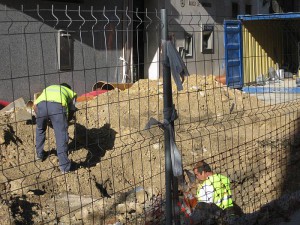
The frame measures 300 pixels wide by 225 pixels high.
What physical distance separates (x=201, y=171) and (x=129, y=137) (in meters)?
2.90

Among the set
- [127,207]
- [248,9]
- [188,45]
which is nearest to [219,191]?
[127,207]

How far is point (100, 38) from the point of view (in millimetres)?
13477

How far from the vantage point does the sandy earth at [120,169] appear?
5820 millimetres

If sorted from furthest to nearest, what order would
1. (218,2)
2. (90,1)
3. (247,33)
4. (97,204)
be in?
(218,2) → (247,33) → (90,1) → (97,204)

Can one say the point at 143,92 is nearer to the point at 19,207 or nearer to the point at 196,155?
the point at 196,155

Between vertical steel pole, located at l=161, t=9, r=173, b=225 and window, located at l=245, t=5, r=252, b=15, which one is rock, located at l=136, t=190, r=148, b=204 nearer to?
vertical steel pole, located at l=161, t=9, r=173, b=225

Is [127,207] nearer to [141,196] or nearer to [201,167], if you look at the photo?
[141,196]

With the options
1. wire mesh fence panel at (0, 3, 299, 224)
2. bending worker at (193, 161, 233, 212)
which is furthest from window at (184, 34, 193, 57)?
bending worker at (193, 161, 233, 212)

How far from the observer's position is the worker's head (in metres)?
6.09

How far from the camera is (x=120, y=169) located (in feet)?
26.5

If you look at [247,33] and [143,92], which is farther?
[247,33]

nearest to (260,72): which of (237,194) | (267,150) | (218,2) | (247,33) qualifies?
(247,33)

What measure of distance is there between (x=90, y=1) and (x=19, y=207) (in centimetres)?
814

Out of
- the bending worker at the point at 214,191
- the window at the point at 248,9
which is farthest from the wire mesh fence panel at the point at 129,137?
the window at the point at 248,9
